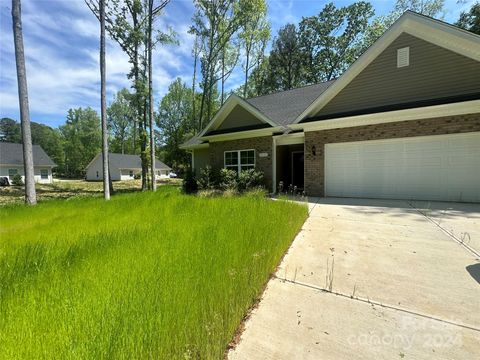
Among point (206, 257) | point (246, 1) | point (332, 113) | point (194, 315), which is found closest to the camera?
point (194, 315)

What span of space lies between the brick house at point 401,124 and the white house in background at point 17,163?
37639 millimetres

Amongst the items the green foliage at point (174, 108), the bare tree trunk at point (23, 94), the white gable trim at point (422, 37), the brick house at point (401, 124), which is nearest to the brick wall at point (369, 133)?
the brick house at point (401, 124)

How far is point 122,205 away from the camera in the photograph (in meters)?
7.56

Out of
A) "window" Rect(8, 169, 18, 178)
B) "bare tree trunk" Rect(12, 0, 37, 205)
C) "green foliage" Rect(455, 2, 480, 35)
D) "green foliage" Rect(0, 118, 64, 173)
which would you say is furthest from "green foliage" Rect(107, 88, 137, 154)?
"green foliage" Rect(455, 2, 480, 35)

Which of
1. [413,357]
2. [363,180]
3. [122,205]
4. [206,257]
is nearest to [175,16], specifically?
[122,205]

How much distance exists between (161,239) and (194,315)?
79.5 inches

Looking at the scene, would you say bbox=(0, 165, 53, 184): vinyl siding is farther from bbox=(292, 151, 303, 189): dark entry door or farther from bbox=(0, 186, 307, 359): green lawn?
bbox=(0, 186, 307, 359): green lawn

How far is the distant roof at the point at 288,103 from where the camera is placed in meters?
12.1

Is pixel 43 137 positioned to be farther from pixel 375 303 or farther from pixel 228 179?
pixel 375 303

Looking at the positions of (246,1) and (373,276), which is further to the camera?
(246,1)

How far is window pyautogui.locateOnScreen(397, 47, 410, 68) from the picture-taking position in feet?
27.2

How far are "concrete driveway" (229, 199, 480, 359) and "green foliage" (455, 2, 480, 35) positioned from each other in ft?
65.2

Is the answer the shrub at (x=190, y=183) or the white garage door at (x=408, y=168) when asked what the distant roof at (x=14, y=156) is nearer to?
the shrub at (x=190, y=183)

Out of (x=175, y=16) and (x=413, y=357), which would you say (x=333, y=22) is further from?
(x=413, y=357)
